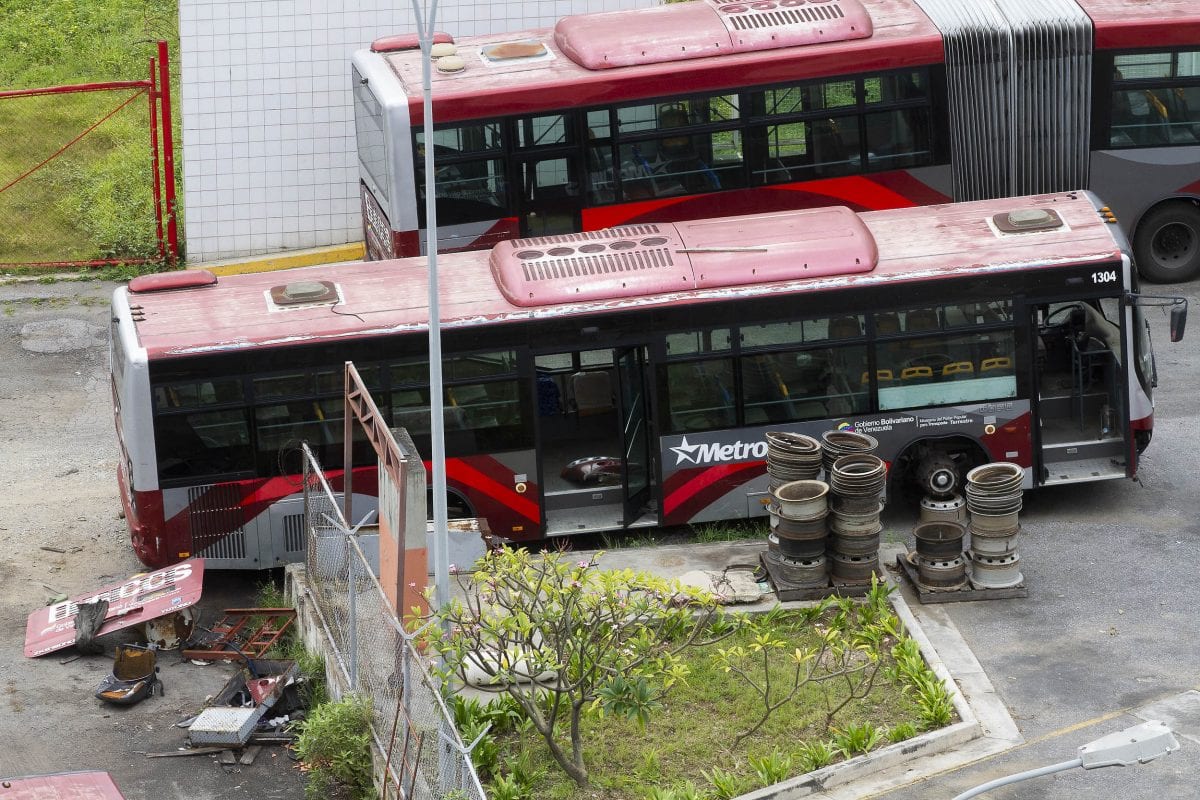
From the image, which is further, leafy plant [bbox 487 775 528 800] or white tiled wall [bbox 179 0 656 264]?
white tiled wall [bbox 179 0 656 264]

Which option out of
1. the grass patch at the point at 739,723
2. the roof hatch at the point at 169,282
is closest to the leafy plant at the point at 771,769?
the grass patch at the point at 739,723

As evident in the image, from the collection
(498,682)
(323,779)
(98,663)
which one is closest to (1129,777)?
(498,682)

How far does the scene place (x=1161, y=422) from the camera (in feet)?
65.9

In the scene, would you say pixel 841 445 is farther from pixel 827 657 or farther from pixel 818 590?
pixel 827 657

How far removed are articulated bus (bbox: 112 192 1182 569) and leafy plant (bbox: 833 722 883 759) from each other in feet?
13.7

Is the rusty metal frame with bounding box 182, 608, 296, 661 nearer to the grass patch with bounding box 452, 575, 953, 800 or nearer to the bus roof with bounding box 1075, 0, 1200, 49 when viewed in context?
the grass patch with bounding box 452, 575, 953, 800

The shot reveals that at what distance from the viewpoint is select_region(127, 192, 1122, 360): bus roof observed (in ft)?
54.7

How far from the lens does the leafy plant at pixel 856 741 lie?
45.0 ft

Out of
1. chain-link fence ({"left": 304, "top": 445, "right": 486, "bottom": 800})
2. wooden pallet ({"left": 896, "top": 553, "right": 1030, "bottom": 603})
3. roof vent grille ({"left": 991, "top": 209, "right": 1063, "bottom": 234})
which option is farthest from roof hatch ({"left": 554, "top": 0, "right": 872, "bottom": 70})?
wooden pallet ({"left": 896, "top": 553, "right": 1030, "bottom": 603})

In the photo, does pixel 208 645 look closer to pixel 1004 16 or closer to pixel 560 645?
pixel 560 645

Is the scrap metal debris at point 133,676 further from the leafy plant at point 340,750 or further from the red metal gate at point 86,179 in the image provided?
the red metal gate at point 86,179

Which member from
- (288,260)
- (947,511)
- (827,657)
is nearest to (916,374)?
(947,511)

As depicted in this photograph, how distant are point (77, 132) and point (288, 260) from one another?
5.59 meters

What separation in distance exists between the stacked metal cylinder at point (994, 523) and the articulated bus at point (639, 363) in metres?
1.45
